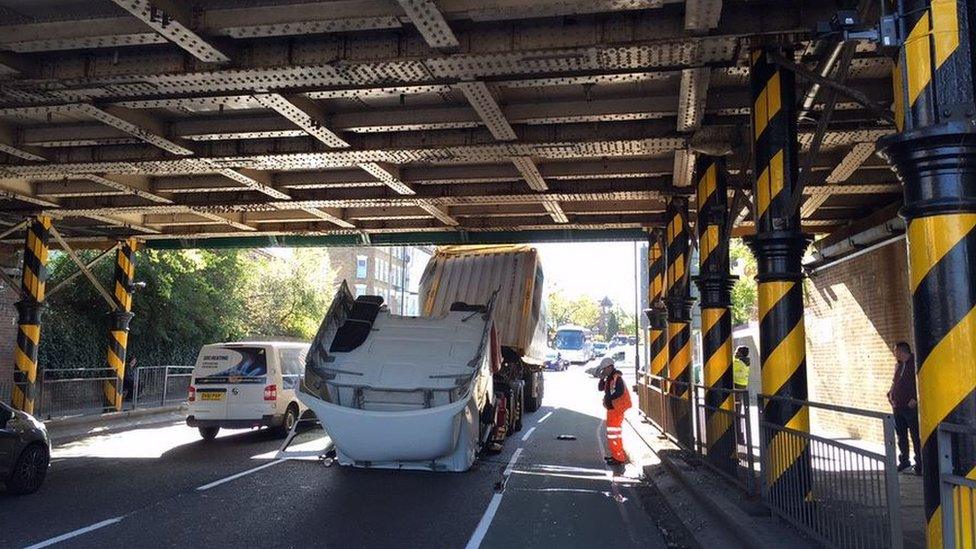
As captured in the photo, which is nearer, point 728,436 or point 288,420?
point 728,436

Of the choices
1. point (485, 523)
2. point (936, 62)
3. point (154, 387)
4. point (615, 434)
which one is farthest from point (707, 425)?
point (154, 387)

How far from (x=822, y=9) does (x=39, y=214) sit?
16.7 meters

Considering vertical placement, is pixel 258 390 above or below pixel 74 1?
below

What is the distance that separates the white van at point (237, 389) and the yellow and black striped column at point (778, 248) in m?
9.13

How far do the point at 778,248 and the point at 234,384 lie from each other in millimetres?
10421

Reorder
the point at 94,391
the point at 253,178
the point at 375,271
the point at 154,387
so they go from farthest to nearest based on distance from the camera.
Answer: the point at 375,271 → the point at 154,387 → the point at 94,391 → the point at 253,178

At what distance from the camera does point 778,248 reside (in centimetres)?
723

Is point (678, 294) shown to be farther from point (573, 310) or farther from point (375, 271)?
point (573, 310)

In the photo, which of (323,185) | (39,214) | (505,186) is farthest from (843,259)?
(39,214)

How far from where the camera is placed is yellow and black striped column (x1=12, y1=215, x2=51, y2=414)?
A: 639 inches

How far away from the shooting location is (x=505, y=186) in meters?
14.8

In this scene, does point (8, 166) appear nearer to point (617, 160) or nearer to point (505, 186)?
point (505, 186)

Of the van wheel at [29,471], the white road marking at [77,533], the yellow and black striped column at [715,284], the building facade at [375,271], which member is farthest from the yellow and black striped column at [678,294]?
the building facade at [375,271]

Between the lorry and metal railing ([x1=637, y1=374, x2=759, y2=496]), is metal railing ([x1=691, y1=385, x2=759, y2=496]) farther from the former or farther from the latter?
the lorry
